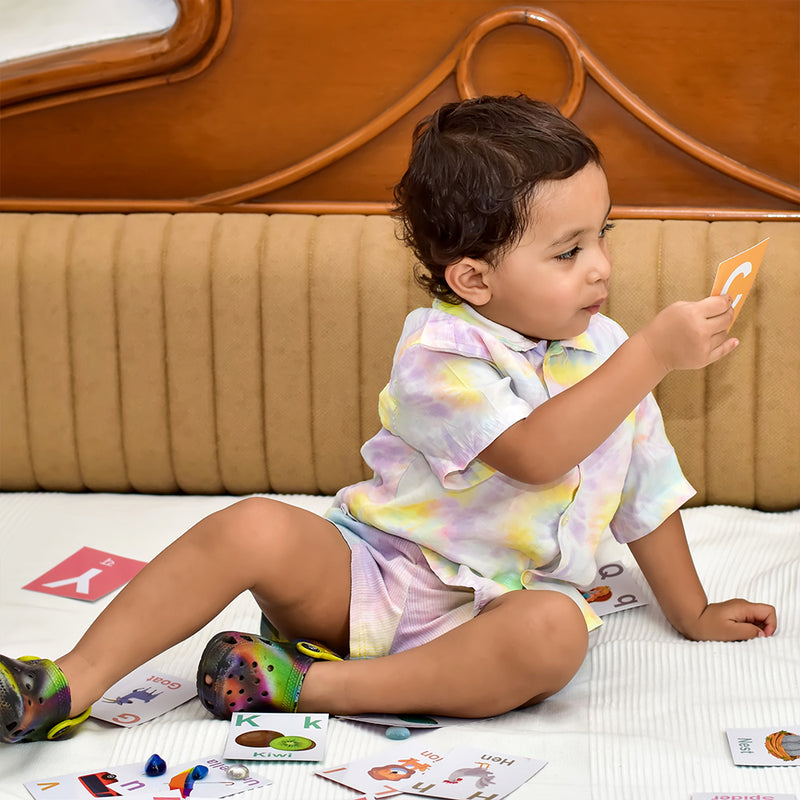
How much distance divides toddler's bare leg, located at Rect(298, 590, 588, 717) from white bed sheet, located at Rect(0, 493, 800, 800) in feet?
0.12

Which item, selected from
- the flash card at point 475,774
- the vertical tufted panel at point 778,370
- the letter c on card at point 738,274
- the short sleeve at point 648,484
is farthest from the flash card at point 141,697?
the vertical tufted panel at point 778,370

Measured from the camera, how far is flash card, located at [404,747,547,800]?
1236 mm

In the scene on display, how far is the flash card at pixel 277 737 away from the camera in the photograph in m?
1.31

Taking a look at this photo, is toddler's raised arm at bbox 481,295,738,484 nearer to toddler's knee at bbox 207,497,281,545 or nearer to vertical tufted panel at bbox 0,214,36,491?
toddler's knee at bbox 207,497,281,545

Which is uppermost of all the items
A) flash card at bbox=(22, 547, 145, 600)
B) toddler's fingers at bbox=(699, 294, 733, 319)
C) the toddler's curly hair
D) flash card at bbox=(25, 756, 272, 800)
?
the toddler's curly hair

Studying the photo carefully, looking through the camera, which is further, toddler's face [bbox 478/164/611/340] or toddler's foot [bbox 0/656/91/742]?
toddler's face [bbox 478/164/611/340]

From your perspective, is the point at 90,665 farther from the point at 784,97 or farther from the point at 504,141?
Result: the point at 784,97

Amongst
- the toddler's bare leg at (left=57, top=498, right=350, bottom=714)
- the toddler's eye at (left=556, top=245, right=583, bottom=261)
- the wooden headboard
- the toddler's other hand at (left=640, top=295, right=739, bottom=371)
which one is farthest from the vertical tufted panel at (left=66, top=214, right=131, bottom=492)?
the toddler's other hand at (left=640, top=295, right=739, bottom=371)

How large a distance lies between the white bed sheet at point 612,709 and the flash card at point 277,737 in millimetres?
14

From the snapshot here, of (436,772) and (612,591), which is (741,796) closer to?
(436,772)

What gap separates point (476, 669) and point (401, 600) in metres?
0.17

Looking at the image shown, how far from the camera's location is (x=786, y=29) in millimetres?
2037

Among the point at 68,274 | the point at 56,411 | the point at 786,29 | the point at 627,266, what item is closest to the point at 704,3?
the point at 786,29

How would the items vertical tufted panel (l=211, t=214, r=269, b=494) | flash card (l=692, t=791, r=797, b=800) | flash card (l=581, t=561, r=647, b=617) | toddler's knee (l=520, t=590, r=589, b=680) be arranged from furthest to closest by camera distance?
vertical tufted panel (l=211, t=214, r=269, b=494) < flash card (l=581, t=561, r=647, b=617) < toddler's knee (l=520, t=590, r=589, b=680) < flash card (l=692, t=791, r=797, b=800)
